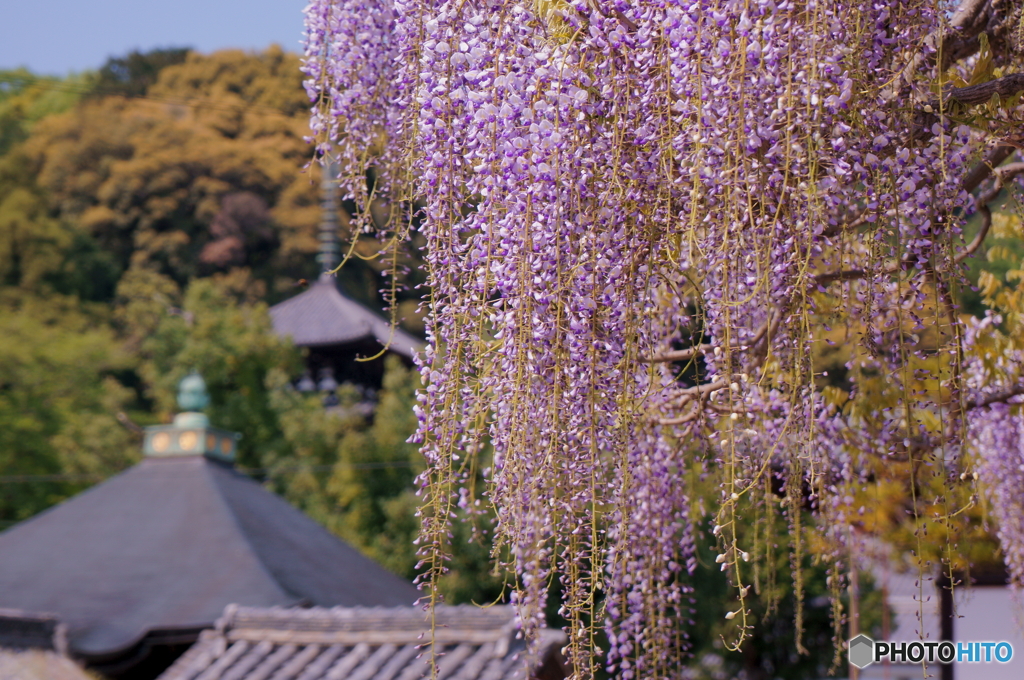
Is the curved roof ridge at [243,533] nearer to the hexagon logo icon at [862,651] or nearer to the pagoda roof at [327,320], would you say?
the hexagon logo icon at [862,651]

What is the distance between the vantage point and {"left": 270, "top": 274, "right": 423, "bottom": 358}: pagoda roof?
18.0 meters

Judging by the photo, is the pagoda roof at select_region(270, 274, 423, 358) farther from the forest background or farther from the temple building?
the temple building

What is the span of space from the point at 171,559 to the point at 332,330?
1216 centimetres

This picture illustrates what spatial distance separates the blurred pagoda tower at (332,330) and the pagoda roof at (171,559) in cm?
928

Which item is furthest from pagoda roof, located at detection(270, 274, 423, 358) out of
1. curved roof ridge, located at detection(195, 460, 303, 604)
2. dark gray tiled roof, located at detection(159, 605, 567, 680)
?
dark gray tiled roof, located at detection(159, 605, 567, 680)

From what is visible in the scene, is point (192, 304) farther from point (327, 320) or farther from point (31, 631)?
point (31, 631)

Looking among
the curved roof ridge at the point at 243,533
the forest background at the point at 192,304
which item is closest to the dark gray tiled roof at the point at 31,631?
the curved roof ridge at the point at 243,533

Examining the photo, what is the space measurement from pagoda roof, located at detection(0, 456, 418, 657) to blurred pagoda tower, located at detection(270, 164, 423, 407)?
9.28 metres

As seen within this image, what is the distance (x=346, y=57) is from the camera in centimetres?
282

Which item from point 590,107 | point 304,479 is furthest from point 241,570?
point 304,479

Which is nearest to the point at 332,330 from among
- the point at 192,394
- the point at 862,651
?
the point at 192,394

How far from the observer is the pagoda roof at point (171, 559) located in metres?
5.90

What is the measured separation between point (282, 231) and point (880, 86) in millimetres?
21005

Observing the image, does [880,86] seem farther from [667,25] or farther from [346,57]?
[346,57]
